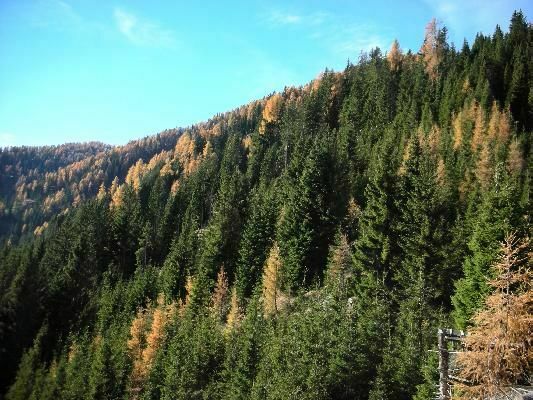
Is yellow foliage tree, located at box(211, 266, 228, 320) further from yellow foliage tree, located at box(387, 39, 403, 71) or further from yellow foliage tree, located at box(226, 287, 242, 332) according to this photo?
yellow foliage tree, located at box(387, 39, 403, 71)

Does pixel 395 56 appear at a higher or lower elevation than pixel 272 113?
higher

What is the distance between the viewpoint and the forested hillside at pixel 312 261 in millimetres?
35125

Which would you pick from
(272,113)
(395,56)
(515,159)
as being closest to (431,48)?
(395,56)

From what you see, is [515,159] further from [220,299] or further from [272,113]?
[272,113]

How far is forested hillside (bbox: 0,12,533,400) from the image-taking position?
115 feet

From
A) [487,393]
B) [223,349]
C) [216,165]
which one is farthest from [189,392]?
[216,165]

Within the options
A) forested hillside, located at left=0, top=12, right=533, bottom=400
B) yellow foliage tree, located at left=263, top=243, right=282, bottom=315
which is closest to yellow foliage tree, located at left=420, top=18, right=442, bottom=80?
forested hillside, located at left=0, top=12, right=533, bottom=400

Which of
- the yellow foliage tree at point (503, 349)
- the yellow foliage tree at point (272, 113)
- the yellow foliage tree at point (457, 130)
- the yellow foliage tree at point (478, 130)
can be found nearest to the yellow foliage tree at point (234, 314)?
the yellow foliage tree at point (503, 349)

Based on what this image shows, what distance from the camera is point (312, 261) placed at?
56.7 m

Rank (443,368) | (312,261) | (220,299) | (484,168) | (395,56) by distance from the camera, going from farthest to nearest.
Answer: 1. (395,56)
2. (220,299)
3. (484,168)
4. (312,261)
5. (443,368)

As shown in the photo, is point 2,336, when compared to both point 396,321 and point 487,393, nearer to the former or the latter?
point 396,321

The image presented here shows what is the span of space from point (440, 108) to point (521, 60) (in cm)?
2097

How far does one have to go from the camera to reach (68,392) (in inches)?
2363

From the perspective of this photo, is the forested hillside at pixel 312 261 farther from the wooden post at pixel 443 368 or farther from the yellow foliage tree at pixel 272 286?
the wooden post at pixel 443 368
